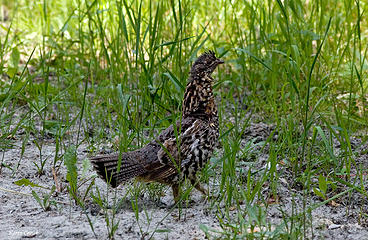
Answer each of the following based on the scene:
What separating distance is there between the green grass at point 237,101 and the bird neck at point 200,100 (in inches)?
4.6

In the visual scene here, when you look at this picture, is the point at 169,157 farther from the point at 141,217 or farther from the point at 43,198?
the point at 43,198

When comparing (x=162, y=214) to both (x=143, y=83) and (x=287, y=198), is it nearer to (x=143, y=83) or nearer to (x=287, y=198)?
(x=287, y=198)

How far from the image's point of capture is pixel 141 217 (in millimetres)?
4000

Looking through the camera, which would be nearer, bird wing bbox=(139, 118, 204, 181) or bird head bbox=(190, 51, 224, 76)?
bird wing bbox=(139, 118, 204, 181)

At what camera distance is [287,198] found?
4.41 meters

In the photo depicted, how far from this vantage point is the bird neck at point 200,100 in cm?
465

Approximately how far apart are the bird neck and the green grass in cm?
12

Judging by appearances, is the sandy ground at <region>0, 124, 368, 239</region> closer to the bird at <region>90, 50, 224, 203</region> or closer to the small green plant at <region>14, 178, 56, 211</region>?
the small green plant at <region>14, 178, 56, 211</region>

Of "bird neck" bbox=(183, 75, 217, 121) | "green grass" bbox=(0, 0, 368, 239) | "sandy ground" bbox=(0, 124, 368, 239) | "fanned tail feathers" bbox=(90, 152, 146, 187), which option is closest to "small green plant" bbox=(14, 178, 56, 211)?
"sandy ground" bbox=(0, 124, 368, 239)

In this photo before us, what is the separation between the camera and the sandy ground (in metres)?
3.71

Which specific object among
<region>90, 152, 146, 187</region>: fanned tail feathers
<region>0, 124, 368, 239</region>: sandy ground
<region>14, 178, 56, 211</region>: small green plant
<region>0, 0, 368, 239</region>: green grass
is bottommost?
<region>0, 124, 368, 239</region>: sandy ground

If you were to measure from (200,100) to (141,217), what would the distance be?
3.83ft

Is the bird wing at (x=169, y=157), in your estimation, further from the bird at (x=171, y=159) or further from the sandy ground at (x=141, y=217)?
the sandy ground at (x=141, y=217)

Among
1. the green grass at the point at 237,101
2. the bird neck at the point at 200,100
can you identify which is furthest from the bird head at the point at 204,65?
the green grass at the point at 237,101
